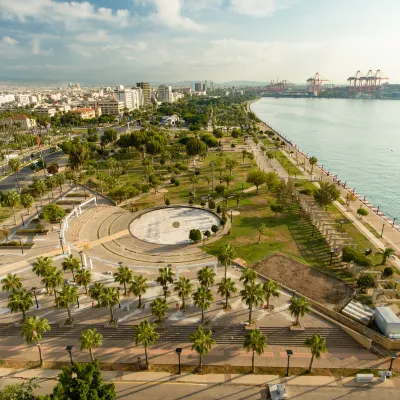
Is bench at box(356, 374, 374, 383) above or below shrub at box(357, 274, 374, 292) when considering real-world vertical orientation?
below

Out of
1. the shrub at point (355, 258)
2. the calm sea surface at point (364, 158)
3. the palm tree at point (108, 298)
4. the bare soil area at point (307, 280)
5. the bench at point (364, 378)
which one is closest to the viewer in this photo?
the bench at point (364, 378)

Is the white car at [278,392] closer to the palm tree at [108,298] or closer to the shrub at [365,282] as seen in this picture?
the palm tree at [108,298]

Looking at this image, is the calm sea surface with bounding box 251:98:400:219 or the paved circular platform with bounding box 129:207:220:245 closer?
the paved circular platform with bounding box 129:207:220:245

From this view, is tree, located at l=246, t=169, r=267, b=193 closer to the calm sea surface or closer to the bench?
the calm sea surface

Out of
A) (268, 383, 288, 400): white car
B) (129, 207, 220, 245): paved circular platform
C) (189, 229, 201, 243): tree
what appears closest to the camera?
(268, 383, 288, 400): white car

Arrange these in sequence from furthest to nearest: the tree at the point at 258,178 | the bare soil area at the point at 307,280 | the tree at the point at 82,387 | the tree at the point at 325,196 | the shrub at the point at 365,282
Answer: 1. the tree at the point at 258,178
2. the tree at the point at 325,196
3. the shrub at the point at 365,282
4. the bare soil area at the point at 307,280
5. the tree at the point at 82,387

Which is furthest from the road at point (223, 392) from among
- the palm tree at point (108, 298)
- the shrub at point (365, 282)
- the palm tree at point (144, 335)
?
the shrub at point (365, 282)

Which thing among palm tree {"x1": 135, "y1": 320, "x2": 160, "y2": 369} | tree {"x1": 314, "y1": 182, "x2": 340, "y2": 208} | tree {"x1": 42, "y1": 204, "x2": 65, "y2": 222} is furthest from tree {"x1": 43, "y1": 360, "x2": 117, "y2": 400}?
tree {"x1": 314, "y1": 182, "x2": 340, "y2": 208}

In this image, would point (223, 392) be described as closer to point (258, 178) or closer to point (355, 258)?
point (355, 258)
